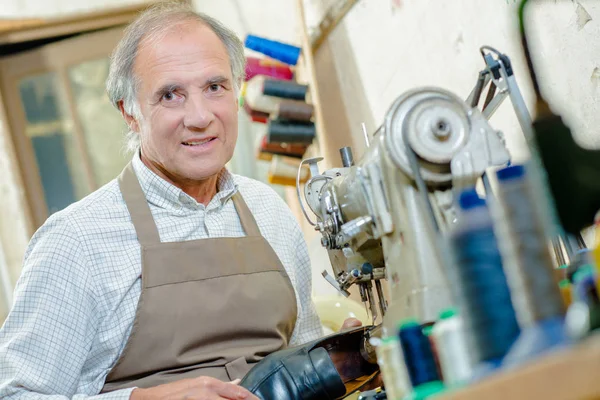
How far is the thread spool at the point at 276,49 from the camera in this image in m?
3.68

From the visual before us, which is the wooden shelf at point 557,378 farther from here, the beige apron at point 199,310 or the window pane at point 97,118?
the window pane at point 97,118

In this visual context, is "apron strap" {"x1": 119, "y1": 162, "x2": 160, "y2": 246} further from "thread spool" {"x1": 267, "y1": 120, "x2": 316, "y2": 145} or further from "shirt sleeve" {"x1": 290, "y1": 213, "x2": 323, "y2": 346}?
"thread spool" {"x1": 267, "y1": 120, "x2": 316, "y2": 145}

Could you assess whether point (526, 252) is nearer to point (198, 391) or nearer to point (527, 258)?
point (527, 258)

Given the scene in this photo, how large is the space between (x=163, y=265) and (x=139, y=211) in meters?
0.18

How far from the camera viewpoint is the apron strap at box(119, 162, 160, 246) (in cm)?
203

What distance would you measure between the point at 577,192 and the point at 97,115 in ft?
15.1

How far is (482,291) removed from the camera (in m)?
0.78

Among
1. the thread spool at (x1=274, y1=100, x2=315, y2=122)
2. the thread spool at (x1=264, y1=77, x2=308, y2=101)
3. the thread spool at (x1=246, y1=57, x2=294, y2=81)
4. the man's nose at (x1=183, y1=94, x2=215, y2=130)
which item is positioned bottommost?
the man's nose at (x1=183, y1=94, x2=215, y2=130)

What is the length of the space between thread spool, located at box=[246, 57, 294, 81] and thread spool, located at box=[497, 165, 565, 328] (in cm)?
303

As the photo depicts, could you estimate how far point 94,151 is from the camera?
5.16 metres

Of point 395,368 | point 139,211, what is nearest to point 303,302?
point 139,211

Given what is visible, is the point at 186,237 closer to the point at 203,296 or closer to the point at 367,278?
the point at 203,296

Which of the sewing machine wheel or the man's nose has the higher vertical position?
the man's nose

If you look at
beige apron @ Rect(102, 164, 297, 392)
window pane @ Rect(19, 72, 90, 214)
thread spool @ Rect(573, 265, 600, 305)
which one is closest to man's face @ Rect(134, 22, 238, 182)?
beige apron @ Rect(102, 164, 297, 392)
